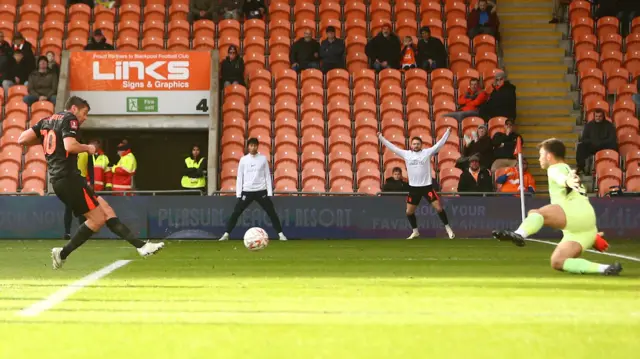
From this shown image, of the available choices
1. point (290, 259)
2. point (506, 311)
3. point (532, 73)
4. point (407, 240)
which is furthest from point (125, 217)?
point (506, 311)

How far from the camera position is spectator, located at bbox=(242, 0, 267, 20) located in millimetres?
24188

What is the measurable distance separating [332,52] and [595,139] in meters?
6.58

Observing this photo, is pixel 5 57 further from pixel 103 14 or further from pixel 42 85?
pixel 103 14

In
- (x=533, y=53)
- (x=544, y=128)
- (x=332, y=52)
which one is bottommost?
(x=544, y=128)

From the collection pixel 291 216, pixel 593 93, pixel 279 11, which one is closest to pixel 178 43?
pixel 279 11

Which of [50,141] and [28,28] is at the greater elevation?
[28,28]

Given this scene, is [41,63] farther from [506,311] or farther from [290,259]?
[506,311]

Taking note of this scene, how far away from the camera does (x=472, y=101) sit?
21.4 meters

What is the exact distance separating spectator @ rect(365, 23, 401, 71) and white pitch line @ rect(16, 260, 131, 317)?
12555mm

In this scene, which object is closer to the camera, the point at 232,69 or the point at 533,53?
the point at 232,69

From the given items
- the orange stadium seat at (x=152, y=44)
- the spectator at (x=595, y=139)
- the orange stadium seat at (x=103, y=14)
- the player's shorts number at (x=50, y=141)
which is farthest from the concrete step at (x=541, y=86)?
the player's shorts number at (x=50, y=141)

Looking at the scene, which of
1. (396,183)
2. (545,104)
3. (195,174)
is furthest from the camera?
(545,104)

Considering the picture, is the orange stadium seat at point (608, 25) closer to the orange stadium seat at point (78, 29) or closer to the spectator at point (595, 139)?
the spectator at point (595, 139)

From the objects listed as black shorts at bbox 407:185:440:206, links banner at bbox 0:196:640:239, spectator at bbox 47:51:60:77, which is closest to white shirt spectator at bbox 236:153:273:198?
links banner at bbox 0:196:640:239
